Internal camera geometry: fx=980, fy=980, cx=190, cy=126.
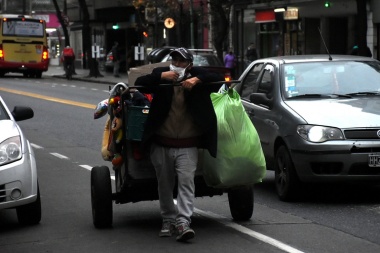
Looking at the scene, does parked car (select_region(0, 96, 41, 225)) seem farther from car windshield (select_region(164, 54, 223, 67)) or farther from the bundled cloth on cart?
car windshield (select_region(164, 54, 223, 67))

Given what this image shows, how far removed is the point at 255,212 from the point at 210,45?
42355 millimetres

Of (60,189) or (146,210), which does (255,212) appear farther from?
(60,189)

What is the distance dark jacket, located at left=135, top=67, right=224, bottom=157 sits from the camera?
8062 mm

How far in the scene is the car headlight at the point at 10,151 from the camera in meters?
8.73

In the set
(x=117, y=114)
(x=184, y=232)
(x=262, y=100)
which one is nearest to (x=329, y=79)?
(x=262, y=100)

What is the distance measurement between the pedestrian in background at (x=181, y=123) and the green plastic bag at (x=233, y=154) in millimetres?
267

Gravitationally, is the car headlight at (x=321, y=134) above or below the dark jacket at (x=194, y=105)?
below

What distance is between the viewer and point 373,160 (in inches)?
392

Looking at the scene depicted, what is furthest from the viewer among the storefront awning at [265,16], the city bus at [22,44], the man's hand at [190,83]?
the city bus at [22,44]

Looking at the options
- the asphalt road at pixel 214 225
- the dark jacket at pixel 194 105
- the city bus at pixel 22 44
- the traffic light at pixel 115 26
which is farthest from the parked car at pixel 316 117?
the traffic light at pixel 115 26

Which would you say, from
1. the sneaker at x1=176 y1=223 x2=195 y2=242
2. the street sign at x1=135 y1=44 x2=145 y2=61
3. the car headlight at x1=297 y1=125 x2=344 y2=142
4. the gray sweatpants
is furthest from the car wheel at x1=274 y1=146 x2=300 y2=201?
the street sign at x1=135 y1=44 x2=145 y2=61

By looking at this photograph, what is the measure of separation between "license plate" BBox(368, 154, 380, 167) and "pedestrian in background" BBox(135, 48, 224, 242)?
2440mm

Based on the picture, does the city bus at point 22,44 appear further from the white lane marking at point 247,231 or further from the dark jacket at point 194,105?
the dark jacket at point 194,105

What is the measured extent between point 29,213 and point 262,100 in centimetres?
319
